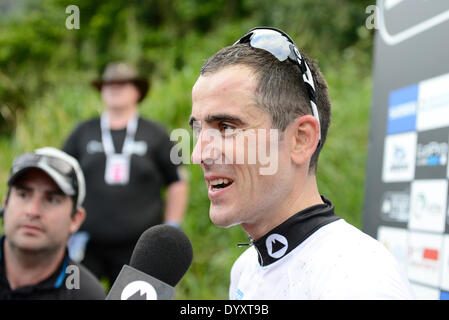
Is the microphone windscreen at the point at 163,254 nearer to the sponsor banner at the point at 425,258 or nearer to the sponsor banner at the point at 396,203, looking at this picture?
the sponsor banner at the point at 425,258

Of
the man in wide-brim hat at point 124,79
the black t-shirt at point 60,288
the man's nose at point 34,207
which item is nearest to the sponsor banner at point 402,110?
the black t-shirt at point 60,288

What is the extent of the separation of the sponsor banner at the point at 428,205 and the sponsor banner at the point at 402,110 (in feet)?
1.04

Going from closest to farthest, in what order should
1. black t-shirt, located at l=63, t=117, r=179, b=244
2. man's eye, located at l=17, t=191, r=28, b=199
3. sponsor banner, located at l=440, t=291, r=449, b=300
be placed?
sponsor banner, located at l=440, t=291, r=449, b=300, man's eye, located at l=17, t=191, r=28, b=199, black t-shirt, located at l=63, t=117, r=179, b=244

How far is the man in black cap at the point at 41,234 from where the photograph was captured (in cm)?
246

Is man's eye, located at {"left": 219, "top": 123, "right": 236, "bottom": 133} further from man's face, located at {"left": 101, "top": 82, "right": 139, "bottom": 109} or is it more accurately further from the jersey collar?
man's face, located at {"left": 101, "top": 82, "right": 139, "bottom": 109}

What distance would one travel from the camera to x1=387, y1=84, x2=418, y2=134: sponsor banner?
8.56 feet

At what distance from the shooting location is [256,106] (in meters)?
1.55

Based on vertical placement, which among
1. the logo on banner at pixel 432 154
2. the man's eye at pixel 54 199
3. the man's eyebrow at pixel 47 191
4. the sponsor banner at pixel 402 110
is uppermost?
the sponsor banner at pixel 402 110

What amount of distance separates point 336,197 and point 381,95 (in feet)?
9.68

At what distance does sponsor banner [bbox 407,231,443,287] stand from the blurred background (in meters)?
2.53

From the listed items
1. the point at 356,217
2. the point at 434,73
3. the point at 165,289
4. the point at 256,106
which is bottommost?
the point at 356,217

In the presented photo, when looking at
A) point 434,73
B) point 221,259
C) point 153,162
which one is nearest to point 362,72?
point 221,259

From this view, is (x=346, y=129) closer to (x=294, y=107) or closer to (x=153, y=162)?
(x=153, y=162)

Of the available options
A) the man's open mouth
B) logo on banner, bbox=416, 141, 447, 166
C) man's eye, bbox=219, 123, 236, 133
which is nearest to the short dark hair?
man's eye, bbox=219, 123, 236, 133
